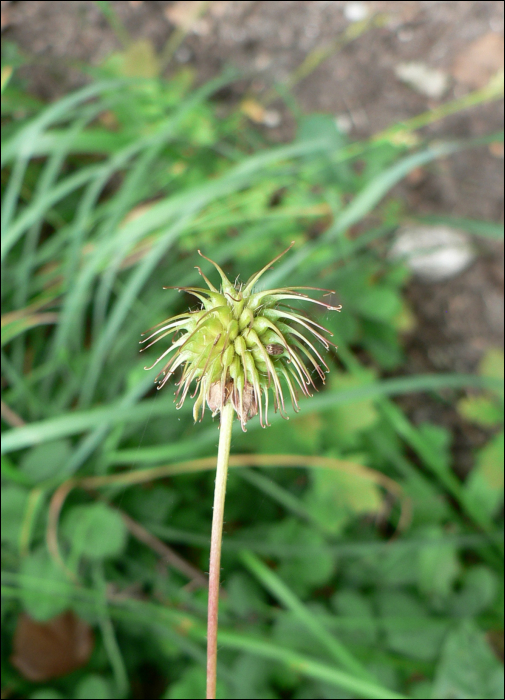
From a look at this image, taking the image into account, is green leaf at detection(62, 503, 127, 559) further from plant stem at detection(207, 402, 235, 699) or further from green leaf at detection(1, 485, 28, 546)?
plant stem at detection(207, 402, 235, 699)

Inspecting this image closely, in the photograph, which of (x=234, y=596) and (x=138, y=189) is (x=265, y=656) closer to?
(x=234, y=596)

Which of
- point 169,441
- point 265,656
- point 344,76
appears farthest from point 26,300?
point 344,76

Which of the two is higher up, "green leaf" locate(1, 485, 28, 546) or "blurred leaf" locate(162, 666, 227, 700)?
"green leaf" locate(1, 485, 28, 546)

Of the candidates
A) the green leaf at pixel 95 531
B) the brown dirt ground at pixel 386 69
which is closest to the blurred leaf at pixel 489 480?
the brown dirt ground at pixel 386 69

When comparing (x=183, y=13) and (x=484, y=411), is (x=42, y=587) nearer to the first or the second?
(x=484, y=411)

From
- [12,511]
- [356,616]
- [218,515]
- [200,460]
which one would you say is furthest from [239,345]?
[356,616]

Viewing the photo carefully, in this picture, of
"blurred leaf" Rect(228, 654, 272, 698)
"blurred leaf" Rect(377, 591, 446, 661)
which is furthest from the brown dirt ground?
"blurred leaf" Rect(228, 654, 272, 698)

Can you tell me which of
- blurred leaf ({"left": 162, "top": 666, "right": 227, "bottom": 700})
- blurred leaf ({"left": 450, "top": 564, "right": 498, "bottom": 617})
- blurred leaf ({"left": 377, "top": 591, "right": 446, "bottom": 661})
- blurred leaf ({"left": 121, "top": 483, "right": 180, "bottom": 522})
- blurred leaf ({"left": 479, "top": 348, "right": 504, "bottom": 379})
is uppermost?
blurred leaf ({"left": 479, "top": 348, "right": 504, "bottom": 379})
